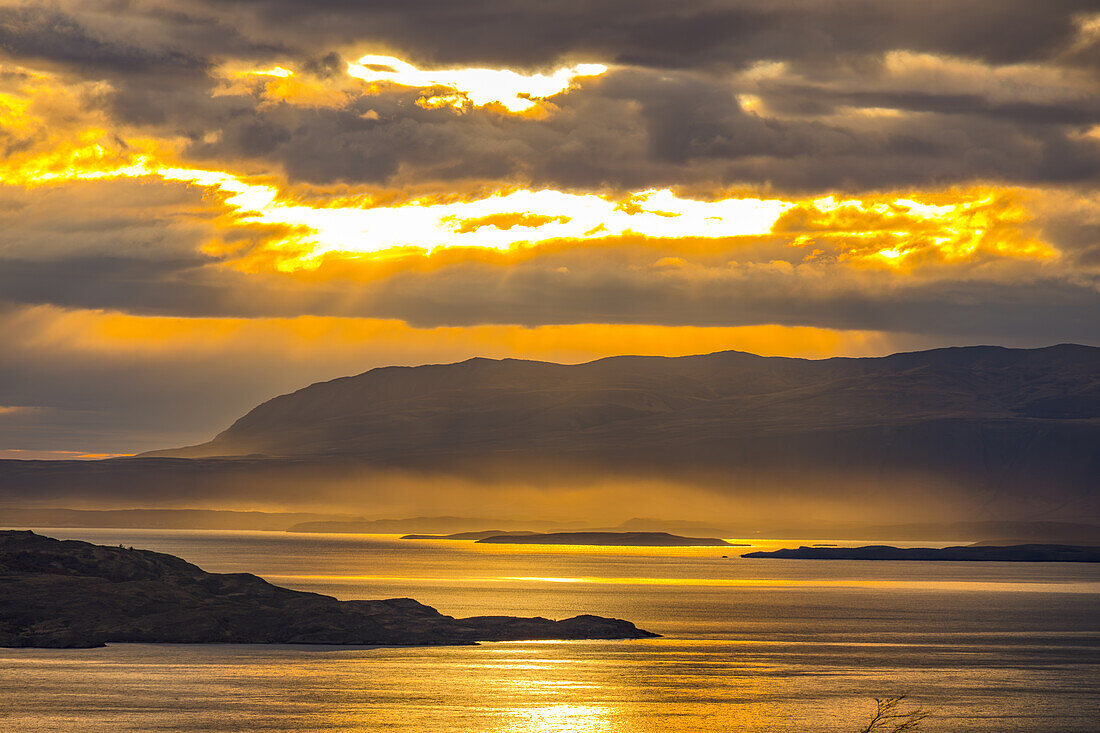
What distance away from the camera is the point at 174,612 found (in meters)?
132

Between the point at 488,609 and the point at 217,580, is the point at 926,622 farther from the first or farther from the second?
the point at 217,580

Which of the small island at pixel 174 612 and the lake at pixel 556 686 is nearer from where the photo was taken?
the lake at pixel 556 686

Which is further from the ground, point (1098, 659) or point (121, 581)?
point (121, 581)

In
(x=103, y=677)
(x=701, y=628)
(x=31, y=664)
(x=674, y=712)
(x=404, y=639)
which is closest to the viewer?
(x=674, y=712)

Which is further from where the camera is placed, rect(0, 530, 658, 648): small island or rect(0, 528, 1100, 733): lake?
rect(0, 530, 658, 648): small island

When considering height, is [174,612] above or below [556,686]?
above

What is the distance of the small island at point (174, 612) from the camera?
126750mm

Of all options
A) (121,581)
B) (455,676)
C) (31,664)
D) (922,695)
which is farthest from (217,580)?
(922,695)

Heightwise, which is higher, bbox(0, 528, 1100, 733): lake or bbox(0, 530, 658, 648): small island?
bbox(0, 530, 658, 648): small island

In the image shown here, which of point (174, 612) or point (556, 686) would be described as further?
point (174, 612)

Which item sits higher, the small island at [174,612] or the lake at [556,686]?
the small island at [174,612]

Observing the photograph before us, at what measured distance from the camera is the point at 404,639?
135 metres

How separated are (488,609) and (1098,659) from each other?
3040 inches

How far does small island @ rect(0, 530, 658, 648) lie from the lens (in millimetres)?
126750
